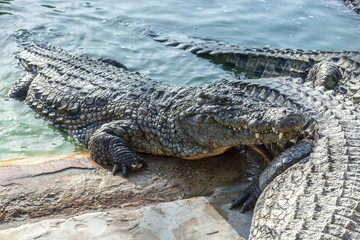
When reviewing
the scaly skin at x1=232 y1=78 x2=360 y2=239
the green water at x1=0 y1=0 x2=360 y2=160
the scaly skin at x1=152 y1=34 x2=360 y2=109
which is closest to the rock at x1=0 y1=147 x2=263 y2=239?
the scaly skin at x1=232 y1=78 x2=360 y2=239

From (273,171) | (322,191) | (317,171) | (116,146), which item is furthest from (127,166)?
(322,191)

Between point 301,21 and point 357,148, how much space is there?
23.3ft

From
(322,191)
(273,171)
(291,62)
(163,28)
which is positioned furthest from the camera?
(163,28)

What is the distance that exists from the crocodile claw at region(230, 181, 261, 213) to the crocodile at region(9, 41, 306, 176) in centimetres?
44

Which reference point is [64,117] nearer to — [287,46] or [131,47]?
[131,47]

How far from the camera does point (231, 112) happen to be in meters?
4.24

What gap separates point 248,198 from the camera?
4020 mm

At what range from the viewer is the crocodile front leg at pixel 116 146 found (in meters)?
4.60

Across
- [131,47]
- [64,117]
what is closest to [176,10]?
[131,47]

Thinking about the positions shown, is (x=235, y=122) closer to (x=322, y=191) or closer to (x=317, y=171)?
(x=317, y=171)

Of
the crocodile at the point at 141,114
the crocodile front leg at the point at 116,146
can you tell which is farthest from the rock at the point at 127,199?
the crocodile at the point at 141,114

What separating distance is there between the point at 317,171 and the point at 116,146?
221 cm

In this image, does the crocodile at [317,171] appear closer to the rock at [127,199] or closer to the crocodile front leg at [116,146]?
the rock at [127,199]

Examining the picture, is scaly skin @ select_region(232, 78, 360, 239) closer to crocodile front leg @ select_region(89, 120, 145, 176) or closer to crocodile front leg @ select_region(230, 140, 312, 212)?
crocodile front leg @ select_region(230, 140, 312, 212)
